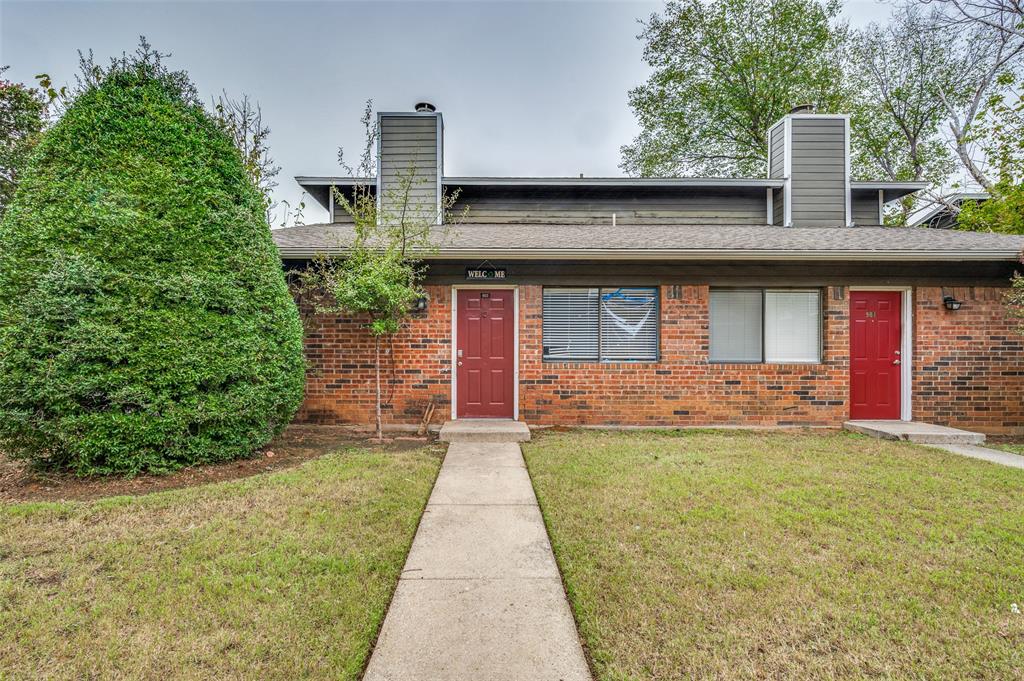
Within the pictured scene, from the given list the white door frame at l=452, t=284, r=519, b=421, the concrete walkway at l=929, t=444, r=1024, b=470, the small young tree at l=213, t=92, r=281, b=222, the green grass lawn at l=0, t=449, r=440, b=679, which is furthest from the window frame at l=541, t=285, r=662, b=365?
the small young tree at l=213, t=92, r=281, b=222

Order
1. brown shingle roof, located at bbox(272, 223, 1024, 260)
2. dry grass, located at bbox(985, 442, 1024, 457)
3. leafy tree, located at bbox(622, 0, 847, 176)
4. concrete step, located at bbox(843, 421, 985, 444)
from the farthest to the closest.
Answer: leafy tree, located at bbox(622, 0, 847, 176) < brown shingle roof, located at bbox(272, 223, 1024, 260) < concrete step, located at bbox(843, 421, 985, 444) < dry grass, located at bbox(985, 442, 1024, 457)

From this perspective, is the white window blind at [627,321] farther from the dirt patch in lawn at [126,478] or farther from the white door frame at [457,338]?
the dirt patch in lawn at [126,478]

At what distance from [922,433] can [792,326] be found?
2.11 metres

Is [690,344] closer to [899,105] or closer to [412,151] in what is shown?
[412,151]

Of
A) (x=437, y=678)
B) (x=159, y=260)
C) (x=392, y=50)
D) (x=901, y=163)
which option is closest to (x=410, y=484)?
(x=437, y=678)

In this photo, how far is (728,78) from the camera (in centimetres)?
1825

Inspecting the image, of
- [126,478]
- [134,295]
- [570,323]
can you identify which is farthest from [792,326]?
[126,478]

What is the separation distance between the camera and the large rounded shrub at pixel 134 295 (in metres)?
4.00

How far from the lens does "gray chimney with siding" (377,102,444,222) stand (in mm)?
9234

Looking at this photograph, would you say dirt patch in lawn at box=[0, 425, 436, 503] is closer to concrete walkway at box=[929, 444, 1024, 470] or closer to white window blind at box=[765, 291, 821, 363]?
white window blind at box=[765, 291, 821, 363]

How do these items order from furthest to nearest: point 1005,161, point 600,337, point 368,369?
1. point 1005,161
2. point 600,337
3. point 368,369

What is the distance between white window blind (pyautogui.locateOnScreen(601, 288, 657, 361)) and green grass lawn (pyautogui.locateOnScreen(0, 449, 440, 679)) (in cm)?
399

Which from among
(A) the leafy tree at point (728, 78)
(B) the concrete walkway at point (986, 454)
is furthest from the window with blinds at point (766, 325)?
(A) the leafy tree at point (728, 78)

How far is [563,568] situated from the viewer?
2768 mm
